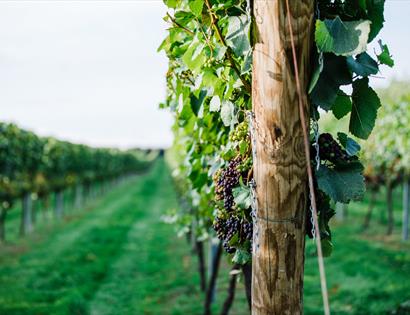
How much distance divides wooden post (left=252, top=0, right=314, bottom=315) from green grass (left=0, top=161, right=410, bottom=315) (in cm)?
563

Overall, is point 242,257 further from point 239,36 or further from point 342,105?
point 239,36

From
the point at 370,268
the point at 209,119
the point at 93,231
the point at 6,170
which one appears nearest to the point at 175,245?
the point at 93,231

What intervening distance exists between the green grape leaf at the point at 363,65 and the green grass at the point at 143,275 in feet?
19.1

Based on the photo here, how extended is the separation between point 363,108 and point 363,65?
249mm

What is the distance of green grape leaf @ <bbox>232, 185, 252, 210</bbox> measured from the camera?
216 cm

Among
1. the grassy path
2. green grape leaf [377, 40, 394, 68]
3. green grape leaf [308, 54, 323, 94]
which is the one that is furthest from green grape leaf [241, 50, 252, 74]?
the grassy path

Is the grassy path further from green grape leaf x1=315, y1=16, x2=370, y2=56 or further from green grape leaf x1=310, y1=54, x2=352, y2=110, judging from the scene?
green grape leaf x1=315, y1=16, x2=370, y2=56

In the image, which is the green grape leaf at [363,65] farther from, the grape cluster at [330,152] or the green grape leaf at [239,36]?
the green grape leaf at [239,36]

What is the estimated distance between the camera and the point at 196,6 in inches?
85.8

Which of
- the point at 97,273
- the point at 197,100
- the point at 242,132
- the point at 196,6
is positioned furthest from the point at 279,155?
the point at 97,273

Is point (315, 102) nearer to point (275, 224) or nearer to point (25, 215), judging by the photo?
point (275, 224)

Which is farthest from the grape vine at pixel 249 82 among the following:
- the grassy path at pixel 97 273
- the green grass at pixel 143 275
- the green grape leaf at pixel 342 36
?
the grassy path at pixel 97 273

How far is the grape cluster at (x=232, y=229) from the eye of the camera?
2.31m

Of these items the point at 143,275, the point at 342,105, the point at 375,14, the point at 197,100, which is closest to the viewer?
the point at 375,14
